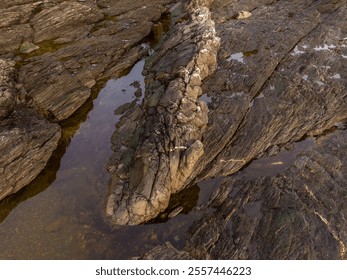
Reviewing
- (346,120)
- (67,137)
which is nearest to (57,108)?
(67,137)

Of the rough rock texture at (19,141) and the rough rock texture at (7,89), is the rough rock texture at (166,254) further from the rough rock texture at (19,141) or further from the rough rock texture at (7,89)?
the rough rock texture at (7,89)

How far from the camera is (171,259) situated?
22.3m

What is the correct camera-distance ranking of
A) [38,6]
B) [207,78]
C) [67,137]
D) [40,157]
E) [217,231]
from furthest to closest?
[38,6]
[207,78]
[67,137]
[40,157]
[217,231]

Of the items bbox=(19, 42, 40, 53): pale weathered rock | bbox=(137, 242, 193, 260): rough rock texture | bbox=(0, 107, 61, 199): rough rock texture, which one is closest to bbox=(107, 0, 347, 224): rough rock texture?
bbox=(137, 242, 193, 260): rough rock texture

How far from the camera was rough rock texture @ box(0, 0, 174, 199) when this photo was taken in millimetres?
28922

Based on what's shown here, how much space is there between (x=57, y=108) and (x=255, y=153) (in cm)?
2161

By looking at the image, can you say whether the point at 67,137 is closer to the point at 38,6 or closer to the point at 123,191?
the point at 123,191

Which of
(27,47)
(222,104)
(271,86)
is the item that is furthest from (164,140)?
(27,47)

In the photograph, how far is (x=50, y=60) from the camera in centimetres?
3778

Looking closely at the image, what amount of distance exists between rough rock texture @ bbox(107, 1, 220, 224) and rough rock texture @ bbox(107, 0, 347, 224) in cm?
9

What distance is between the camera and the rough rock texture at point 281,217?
2228 cm

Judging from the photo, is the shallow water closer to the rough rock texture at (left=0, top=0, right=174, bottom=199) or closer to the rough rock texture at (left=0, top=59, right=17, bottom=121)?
the rough rock texture at (left=0, top=0, right=174, bottom=199)

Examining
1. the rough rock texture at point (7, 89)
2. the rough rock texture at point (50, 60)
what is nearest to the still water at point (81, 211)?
the rough rock texture at point (50, 60)

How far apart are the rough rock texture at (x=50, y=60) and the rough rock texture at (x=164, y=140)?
23.8 feet
